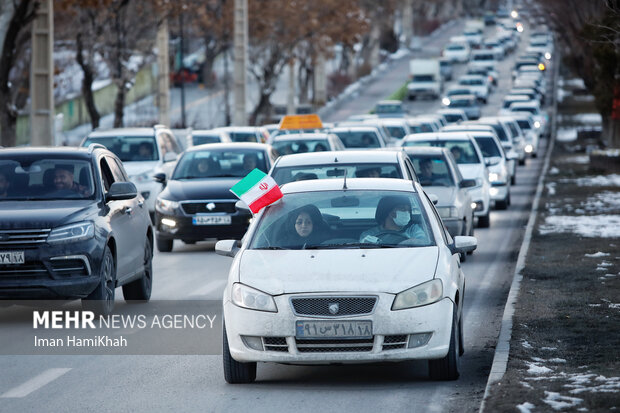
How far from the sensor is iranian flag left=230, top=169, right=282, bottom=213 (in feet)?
35.4

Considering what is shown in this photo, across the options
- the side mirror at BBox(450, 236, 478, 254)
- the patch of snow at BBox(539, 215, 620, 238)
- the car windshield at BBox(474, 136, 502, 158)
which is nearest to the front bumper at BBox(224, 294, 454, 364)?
the side mirror at BBox(450, 236, 478, 254)

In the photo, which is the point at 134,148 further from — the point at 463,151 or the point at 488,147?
the point at 488,147

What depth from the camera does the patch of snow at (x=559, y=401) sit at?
832 cm

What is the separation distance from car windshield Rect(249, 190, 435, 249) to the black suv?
279 centimetres

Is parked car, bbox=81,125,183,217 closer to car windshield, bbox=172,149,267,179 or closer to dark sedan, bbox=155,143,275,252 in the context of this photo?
car windshield, bbox=172,149,267,179

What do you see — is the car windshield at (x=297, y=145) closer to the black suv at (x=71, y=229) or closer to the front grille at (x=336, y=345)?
the black suv at (x=71, y=229)

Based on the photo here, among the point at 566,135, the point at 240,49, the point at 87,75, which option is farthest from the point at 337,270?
the point at 566,135

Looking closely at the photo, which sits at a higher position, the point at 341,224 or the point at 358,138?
the point at 341,224

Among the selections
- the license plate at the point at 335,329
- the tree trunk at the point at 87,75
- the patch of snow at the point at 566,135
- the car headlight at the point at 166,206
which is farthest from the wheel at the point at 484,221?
the patch of snow at the point at 566,135

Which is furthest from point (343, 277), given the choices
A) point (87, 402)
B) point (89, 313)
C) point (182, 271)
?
point (182, 271)

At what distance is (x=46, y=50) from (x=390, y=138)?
474 inches

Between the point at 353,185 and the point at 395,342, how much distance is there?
194cm

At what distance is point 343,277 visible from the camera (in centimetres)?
964

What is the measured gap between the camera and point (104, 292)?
1326 centimetres
